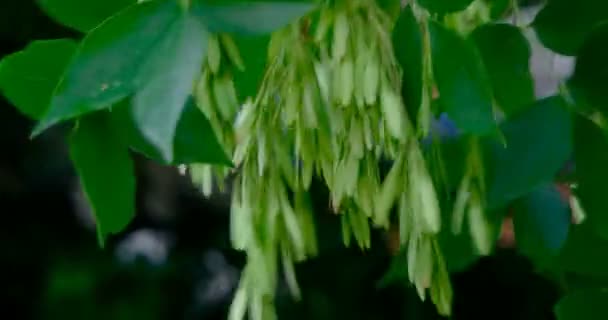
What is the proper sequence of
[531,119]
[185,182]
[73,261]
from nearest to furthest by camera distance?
[531,119]
[73,261]
[185,182]

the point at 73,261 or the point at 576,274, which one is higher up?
the point at 576,274

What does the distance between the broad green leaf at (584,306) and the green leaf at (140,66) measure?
1.55 ft

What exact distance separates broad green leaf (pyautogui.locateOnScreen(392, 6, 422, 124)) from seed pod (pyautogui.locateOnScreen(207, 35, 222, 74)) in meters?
0.11

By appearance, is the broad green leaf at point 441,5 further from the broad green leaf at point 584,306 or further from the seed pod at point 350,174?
the broad green leaf at point 584,306

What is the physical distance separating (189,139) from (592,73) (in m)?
0.34

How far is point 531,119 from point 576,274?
254 millimetres

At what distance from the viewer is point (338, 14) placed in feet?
2.63

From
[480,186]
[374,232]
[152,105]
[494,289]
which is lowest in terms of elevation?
[494,289]

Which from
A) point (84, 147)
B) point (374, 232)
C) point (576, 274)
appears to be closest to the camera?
point (84, 147)

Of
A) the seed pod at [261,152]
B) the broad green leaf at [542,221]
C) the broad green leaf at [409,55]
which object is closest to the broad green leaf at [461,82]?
the broad green leaf at [409,55]

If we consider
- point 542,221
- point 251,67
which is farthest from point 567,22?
point 251,67

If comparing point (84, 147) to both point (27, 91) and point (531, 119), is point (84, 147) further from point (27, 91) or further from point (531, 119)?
point (531, 119)

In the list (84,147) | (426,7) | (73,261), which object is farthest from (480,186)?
(73,261)

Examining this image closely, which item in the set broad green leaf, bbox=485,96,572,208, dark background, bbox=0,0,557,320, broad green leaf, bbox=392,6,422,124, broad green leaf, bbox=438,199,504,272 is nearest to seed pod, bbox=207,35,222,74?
broad green leaf, bbox=392,6,422,124
